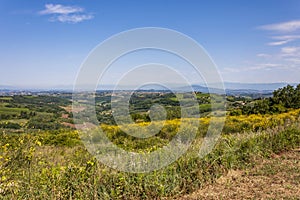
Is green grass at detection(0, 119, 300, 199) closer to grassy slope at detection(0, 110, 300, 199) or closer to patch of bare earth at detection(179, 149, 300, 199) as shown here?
grassy slope at detection(0, 110, 300, 199)

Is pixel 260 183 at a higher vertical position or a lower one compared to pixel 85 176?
lower

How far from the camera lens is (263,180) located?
4828 mm

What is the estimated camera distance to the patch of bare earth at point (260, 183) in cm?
418

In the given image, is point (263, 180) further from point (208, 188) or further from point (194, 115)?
point (194, 115)

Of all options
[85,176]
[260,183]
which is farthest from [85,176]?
[260,183]

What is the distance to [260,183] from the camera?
4676 millimetres

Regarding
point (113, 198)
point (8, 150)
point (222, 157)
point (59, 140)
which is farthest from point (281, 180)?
point (59, 140)

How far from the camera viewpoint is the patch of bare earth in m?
4.18

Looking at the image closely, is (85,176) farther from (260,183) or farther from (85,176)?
(260,183)

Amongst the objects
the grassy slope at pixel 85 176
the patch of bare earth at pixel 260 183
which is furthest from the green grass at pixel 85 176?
the patch of bare earth at pixel 260 183

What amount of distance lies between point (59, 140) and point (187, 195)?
916 centimetres

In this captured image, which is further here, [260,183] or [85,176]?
[260,183]

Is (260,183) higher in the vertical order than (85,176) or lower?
lower

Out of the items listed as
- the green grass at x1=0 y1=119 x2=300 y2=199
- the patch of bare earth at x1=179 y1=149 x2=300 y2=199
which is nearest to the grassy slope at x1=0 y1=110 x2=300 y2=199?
the green grass at x1=0 y1=119 x2=300 y2=199
